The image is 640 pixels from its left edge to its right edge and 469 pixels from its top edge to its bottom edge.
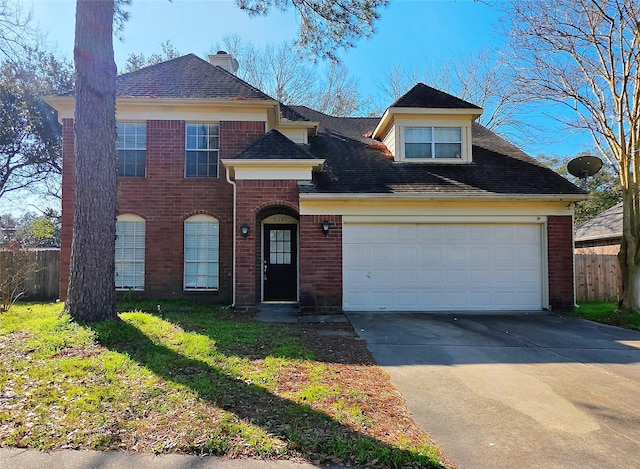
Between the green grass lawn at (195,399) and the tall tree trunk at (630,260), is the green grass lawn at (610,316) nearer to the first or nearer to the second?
the tall tree trunk at (630,260)

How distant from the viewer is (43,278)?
480 inches

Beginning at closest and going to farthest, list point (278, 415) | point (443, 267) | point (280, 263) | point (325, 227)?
point (278, 415)
point (325, 227)
point (443, 267)
point (280, 263)

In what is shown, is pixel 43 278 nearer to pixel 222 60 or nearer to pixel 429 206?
pixel 222 60

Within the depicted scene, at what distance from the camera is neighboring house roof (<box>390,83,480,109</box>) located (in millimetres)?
11466

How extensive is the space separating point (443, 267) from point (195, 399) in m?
7.61

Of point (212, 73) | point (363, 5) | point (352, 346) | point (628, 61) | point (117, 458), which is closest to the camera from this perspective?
point (117, 458)

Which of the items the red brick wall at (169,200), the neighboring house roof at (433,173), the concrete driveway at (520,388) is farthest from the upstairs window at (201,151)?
the concrete driveway at (520,388)

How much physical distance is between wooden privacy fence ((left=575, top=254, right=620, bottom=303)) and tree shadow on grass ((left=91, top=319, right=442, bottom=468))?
1184 centimetres

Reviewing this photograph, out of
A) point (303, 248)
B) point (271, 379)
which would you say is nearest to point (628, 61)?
point (303, 248)

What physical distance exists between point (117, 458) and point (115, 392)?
4.08 ft

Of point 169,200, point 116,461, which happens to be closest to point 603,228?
point 169,200

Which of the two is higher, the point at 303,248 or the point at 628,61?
the point at 628,61

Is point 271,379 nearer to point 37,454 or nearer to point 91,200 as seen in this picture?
point 37,454

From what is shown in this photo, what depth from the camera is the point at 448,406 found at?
3965 mm
